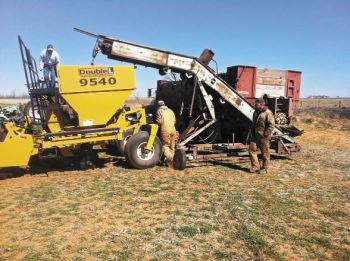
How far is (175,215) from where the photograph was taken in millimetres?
6004

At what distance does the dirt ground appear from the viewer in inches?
188

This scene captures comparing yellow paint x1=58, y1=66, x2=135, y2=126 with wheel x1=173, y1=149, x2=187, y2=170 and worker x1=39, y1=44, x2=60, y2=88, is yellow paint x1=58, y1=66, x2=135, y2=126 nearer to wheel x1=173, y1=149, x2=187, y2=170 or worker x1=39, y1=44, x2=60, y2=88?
worker x1=39, y1=44, x2=60, y2=88

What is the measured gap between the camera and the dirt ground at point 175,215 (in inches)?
188

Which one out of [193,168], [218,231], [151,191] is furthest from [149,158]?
[218,231]

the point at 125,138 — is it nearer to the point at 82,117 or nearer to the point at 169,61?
the point at 82,117

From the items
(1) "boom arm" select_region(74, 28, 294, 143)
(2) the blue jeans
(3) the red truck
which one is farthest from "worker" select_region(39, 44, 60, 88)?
(3) the red truck

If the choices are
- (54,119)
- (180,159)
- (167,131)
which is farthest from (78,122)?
(180,159)

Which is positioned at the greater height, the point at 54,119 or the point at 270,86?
the point at 270,86

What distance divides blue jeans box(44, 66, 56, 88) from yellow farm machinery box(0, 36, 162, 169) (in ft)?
0.63

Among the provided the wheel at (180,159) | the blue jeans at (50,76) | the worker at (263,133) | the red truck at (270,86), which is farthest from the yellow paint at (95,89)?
the red truck at (270,86)

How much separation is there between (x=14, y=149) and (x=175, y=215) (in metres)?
4.14

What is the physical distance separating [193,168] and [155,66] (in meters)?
2.90

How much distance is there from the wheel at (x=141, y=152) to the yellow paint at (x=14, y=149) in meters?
2.33

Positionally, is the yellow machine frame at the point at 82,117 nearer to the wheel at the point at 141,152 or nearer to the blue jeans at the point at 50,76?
the wheel at the point at 141,152
